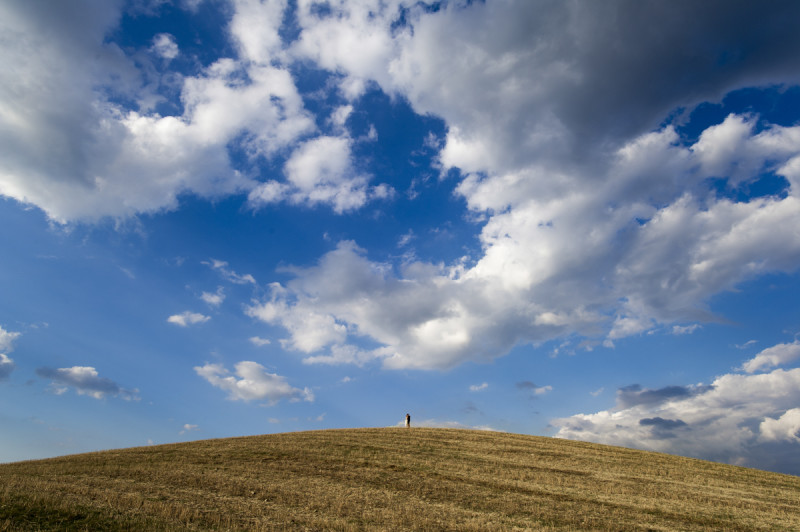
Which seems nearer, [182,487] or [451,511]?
[451,511]

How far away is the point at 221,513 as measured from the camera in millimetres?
15938

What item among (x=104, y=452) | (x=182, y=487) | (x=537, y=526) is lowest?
(x=537, y=526)

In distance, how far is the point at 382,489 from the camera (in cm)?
2169

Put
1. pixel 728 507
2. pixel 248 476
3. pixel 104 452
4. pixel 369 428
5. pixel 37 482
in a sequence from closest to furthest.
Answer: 1. pixel 37 482
2. pixel 728 507
3. pixel 248 476
4. pixel 104 452
5. pixel 369 428

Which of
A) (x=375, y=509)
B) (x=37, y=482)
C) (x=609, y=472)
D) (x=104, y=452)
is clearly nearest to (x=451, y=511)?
(x=375, y=509)

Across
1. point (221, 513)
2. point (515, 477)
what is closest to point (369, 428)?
point (515, 477)

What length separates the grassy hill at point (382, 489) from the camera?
51.3ft

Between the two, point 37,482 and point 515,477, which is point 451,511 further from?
point 37,482

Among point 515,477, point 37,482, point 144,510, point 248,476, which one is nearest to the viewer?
point 144,510

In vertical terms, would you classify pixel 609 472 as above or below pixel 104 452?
below

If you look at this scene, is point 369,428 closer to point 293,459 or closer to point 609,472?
point 293,459

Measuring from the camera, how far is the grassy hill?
1562cm

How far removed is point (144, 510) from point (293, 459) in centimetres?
1397

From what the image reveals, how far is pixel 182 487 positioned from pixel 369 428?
27.7 metres
